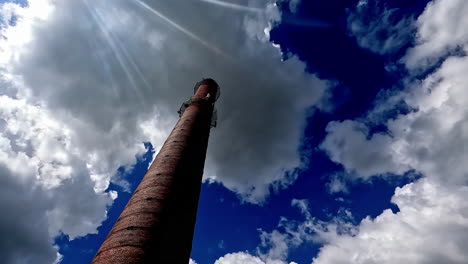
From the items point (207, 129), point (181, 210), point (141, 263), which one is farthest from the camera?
point (207, 129)

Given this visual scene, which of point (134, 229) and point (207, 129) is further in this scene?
point (207, 129)

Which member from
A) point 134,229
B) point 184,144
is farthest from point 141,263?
point 184,144

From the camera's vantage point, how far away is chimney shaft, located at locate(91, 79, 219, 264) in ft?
15.7

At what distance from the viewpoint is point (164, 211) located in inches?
224

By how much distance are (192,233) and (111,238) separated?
1825mm

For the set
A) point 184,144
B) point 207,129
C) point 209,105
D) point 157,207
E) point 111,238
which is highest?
point 209,105

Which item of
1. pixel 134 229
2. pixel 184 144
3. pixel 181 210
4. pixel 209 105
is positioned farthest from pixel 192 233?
pixel 209 105

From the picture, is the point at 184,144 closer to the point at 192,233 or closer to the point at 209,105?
the point at 192,233

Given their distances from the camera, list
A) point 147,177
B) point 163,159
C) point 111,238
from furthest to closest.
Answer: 1. point 163,159
2. point 147,177
3. point 111,238

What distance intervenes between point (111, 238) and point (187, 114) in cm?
547

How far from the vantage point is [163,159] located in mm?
7254

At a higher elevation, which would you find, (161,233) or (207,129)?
(207,129)

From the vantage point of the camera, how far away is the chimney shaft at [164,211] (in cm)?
477

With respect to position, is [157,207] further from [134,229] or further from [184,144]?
[184,144]
